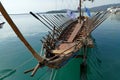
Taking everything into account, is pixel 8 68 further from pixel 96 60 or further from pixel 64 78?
pixel 96 60

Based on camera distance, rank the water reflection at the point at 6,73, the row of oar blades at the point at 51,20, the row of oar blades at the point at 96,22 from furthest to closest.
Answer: the row of oar blades at the point at 51,20 → the row of oar blades at the point at 96,22 → the water reflection at the point at 6,73

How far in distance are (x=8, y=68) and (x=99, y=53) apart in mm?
11699

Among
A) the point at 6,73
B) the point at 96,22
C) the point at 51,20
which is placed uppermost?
the point at 51,20

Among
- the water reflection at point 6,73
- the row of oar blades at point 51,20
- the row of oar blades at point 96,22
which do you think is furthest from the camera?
the row of oar blades at point 51,20

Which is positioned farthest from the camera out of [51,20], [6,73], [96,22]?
[51,20]

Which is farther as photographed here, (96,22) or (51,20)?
(51,20)

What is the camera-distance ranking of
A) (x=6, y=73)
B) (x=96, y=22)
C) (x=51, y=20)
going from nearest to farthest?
(x=6, y=73), (x=96, y=22), (x=51, y=20)

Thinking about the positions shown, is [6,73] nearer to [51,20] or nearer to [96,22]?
[51,20]

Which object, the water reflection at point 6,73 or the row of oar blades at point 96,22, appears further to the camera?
the row of oar blades at point 96,22

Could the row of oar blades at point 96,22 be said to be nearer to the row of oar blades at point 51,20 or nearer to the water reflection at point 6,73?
the row of oar blades at point 51,20

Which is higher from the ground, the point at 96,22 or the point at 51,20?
the point at 51,20

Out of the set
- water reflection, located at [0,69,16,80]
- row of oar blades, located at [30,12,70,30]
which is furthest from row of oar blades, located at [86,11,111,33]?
water reflection, located at [0,69,16,80]

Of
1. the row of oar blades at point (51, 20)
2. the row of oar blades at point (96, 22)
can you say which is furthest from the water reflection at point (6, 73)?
the row of oar blades at point (96, 22)

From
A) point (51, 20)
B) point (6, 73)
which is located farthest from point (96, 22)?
point (6, 73)
